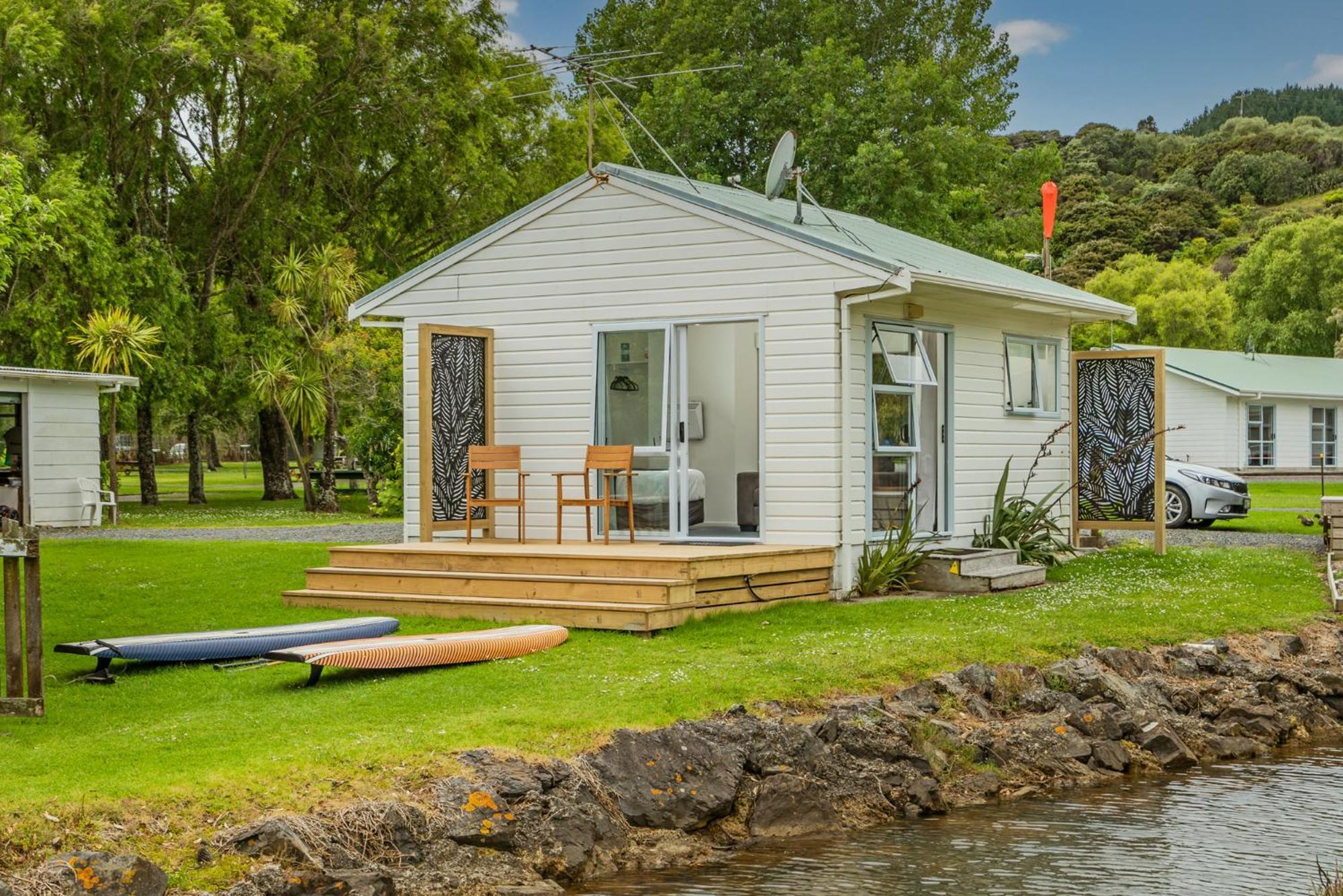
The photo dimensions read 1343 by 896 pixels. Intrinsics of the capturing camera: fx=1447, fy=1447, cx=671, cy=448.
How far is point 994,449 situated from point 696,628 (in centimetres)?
523

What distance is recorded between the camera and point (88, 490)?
869 inches

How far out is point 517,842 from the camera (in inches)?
252

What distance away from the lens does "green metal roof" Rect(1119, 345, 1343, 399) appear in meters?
36.1

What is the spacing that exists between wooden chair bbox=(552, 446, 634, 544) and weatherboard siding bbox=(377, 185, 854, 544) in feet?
1.14

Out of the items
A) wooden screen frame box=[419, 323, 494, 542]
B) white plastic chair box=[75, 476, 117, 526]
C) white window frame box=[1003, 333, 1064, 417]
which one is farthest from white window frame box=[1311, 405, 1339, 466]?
wooden screen frame box=[419, 323, 494, 542]

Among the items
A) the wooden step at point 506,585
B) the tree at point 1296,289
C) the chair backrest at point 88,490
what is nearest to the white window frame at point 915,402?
the wooden step at point 506,585

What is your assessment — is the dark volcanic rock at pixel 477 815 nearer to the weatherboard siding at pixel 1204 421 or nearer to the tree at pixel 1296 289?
the weatherboard siding at pixel 1204 421

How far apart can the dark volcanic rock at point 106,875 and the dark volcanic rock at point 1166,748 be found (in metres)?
5.91

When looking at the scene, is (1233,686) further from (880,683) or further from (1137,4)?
(1137,4)

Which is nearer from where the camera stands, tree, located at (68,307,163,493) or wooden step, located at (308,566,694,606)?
wooden step, located at (308,566,694,606)

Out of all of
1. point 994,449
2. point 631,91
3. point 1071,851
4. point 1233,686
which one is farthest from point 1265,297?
point 1071,851

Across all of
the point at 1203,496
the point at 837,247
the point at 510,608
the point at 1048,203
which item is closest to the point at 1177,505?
the point at 1203,496

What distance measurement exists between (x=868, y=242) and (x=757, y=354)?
159 centimetres

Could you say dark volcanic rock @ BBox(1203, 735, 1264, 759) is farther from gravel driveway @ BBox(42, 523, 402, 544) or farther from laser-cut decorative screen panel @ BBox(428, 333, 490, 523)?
gravel driveway @ BBox(42, 523, 402, 544)
